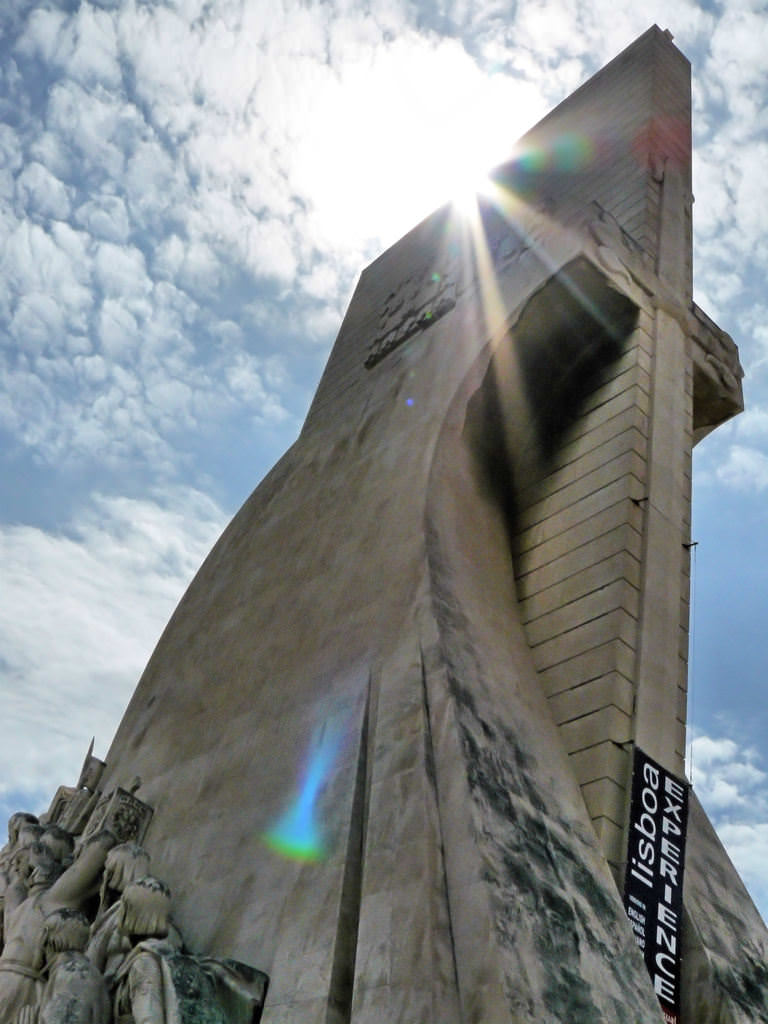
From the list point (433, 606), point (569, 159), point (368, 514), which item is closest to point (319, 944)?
point (433, 606)

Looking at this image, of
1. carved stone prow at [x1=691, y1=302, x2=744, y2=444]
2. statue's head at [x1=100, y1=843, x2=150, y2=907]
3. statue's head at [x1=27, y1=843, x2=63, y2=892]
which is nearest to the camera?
statue's head at [x1=100, y1=843, x2=150, y2=907]

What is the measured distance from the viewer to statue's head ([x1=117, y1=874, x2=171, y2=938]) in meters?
6.05

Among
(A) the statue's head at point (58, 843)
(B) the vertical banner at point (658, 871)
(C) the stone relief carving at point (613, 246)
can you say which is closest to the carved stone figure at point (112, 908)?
(A) the statue's head at point (58, 843)

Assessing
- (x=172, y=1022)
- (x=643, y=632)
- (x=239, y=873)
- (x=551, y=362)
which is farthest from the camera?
(x=551, y=362)

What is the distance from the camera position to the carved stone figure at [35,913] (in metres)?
6.27

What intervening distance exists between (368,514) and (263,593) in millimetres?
1243

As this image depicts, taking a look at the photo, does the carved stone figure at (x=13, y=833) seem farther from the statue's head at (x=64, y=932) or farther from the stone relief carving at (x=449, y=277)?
the stone relief carving at (x=449, y=277)

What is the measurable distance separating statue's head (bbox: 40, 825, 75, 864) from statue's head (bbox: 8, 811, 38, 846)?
21cm

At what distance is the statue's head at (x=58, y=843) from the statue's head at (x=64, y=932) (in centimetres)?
141

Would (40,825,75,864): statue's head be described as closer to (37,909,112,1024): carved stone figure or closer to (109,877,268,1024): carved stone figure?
(37,909,112,1024): carved stone figure

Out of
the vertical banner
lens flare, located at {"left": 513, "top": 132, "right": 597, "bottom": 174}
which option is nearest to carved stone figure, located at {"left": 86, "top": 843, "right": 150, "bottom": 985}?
the vertical banner

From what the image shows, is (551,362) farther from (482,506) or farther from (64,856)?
(64,856)

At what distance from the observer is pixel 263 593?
30.4 feet

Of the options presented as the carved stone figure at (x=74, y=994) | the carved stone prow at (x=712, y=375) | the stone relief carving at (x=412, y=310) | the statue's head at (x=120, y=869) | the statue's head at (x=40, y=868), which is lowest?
the carved stone figure at (x=74, y=994)
